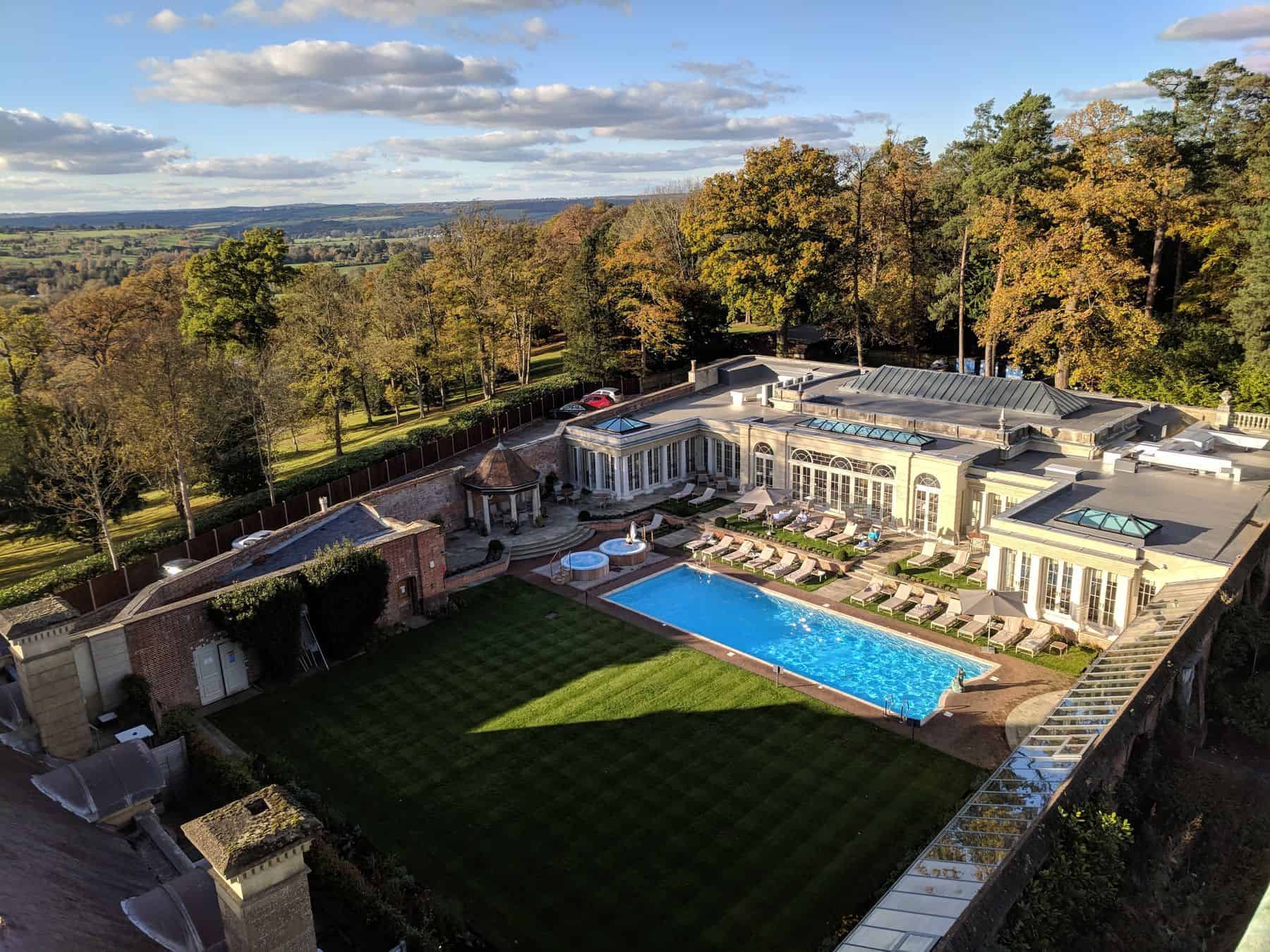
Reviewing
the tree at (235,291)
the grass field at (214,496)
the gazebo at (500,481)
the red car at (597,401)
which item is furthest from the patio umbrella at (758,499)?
the tree at (235,291)

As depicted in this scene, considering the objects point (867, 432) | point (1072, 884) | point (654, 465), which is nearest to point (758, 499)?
point (867, 432)

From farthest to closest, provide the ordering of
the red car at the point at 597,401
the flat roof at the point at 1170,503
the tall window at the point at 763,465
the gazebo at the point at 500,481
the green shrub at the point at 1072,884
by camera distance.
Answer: the red car at the point at 597,401
the tall window at the point at 763,465
the gazebo at the point at 500,481
the flat roof at the point at 1170,503
the green shrub at the point at 1072,884

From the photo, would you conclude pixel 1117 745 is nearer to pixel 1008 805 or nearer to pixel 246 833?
pixel 1008 805

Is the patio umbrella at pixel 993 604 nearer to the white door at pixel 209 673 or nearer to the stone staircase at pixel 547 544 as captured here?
the stone staircase at pixel 547 544

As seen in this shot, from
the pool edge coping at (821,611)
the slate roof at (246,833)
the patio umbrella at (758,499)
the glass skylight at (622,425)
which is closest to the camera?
the slate roof at (246,833)

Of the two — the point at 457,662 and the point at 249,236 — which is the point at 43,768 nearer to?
the point at 457,662

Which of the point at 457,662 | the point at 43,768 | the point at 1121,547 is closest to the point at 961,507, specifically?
the point at 1121,547

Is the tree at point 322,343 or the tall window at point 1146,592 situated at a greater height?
the tree at point 322,343
